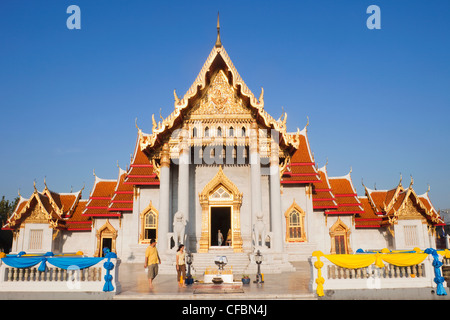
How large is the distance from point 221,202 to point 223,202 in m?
0.09

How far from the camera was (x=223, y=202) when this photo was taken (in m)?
15.3

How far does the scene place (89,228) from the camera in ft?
67.1

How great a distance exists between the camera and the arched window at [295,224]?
1823cm

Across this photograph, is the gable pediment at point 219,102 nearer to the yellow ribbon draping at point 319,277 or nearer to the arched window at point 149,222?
the arched window at point 149,222

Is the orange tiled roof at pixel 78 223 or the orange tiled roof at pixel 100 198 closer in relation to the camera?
the orange tiled roof at pixel 100 198

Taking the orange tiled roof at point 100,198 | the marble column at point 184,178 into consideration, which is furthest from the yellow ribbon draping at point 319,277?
the orange tiled roof at point 100,198

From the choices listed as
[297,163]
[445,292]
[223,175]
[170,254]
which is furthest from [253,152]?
[445,292]

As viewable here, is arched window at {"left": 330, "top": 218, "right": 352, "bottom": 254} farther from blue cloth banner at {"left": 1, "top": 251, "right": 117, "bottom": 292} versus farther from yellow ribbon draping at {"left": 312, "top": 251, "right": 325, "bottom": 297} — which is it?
blue cloth banner at {"left": 1, "top": 251, "right": 117, "bottom": 292}

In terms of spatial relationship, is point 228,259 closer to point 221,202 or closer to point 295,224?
point 221,202

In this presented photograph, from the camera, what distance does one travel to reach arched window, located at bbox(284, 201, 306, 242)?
18234mm

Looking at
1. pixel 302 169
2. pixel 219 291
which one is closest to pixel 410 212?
pixel 302 169

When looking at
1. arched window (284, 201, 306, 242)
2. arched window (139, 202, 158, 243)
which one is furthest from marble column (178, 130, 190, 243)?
arched window (284, 201, 306, 242)

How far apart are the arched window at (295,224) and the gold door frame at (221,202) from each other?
421cm

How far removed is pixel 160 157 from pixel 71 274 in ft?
23.6
